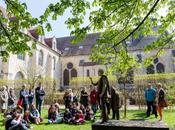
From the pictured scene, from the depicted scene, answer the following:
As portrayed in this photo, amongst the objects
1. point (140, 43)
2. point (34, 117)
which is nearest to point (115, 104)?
point (34, 117)

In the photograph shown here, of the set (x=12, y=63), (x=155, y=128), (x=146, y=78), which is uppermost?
(x=12, y=63)

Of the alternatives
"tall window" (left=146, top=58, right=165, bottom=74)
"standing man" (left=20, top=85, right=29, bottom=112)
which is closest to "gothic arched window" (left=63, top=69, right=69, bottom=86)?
"tall window" (left=146, top=58, right=165, bottom=74)

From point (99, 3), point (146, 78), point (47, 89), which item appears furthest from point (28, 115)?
point (146, 78)

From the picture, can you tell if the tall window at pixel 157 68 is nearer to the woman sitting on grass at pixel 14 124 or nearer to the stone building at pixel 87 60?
the stone building at pixel 87 60

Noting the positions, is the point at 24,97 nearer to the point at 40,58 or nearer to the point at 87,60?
the point at 40,58

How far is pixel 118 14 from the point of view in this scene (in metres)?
9.65

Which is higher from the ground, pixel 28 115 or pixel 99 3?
pixel 99 3

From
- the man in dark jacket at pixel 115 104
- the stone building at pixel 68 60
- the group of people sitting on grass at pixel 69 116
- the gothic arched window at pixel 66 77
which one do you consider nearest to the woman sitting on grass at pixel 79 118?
the group of people sitting on grass at pixel 69 116

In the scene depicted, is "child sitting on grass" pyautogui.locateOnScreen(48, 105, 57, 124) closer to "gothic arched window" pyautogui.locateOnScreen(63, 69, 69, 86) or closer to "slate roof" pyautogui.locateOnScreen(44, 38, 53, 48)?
"slate roof" pyautogui.locateOnScreen(44, 38, 53, 48)

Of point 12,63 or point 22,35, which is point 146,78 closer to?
→ point 12,63

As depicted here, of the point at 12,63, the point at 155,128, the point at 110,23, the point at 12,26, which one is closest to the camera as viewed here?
the point at 155,128

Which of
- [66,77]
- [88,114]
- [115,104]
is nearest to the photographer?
[115,104]

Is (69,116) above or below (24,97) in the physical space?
below

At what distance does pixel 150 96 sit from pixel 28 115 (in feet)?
23.5
